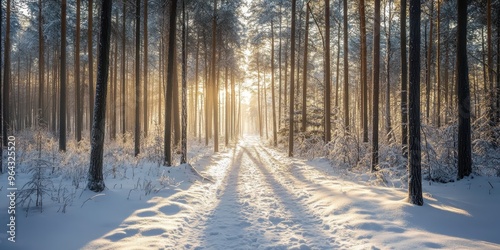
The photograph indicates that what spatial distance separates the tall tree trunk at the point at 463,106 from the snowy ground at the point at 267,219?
552 millimetres

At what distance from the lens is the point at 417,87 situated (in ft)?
18.0

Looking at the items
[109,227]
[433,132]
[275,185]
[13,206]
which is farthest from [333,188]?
[13,206]

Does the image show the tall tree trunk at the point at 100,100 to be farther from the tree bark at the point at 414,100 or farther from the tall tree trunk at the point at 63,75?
the tall tree trunk at the point at 63,75

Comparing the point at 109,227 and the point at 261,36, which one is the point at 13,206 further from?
the point at 261,36

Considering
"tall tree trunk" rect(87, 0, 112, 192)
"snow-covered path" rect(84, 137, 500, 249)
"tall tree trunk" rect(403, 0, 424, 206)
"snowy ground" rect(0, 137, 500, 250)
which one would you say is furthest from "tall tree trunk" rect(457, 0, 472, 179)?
"tall tree trunk" rect(87, 0, 112, 192)

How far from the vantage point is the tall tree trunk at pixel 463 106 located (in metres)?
7.68

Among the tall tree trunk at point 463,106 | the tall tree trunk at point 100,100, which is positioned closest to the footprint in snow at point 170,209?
the tall tree trunk at point 100,100

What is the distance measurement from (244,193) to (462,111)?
7066mm

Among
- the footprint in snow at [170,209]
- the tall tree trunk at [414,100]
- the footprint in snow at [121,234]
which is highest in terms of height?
the tall tree trunk at [414,100]

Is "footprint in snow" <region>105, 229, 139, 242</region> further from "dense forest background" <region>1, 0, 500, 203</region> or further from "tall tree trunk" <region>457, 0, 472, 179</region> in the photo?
"tall tree trunk" <region>457, 0, 472, 179</region>

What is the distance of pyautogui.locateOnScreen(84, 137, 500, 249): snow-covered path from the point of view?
4.09 meters

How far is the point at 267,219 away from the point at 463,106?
7.07m

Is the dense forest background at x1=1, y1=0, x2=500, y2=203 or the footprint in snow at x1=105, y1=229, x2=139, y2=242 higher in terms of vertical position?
the dense forest background at x1=1, y1=0, x2=500, y2=203

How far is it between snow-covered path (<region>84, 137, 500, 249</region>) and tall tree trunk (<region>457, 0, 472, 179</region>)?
0.87m
